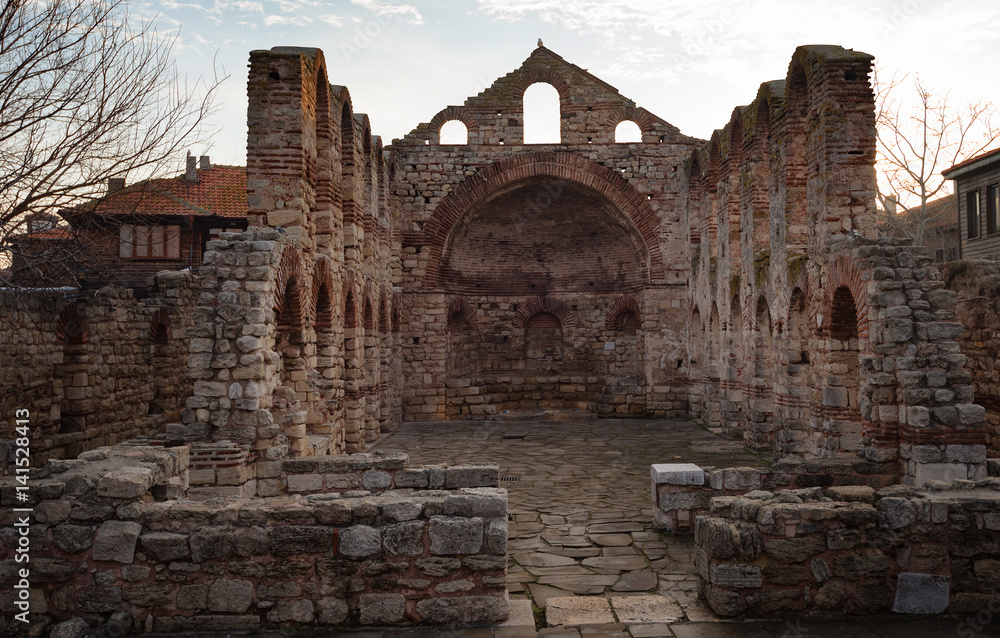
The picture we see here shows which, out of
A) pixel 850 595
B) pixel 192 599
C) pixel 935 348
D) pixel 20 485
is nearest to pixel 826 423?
pixel 935 348

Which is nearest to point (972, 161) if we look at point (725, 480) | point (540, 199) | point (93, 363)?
point (540, 199)

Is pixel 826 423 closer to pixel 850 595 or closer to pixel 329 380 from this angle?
pixel 850 595

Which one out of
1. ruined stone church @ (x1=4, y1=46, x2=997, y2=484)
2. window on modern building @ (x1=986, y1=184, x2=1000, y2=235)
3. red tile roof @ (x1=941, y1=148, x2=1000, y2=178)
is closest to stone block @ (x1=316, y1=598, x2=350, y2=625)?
ruined stone church @ (x1=4, y1=46, x2=997, y2=484)

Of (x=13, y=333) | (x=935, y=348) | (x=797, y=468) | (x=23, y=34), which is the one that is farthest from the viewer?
(x=13, y=333)

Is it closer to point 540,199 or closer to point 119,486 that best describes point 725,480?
point 119,486

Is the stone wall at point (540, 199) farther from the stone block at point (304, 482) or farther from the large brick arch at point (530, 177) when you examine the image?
the stone block at point (304, 482)

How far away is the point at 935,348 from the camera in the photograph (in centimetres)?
697

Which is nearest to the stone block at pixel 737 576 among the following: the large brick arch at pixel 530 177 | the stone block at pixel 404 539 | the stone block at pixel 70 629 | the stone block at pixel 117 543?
the stone block at pixel 404 539

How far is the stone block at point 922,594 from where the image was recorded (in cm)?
451

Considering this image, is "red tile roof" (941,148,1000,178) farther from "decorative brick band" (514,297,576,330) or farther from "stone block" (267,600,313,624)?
"stone block" (267,600,313,624)

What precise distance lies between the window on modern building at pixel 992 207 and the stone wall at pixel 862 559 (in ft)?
52.4

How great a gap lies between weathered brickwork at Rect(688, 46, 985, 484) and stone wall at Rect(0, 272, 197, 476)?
10153mm

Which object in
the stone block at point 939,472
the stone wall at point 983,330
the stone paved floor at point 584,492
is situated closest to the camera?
the stone paved floor at point 584,492

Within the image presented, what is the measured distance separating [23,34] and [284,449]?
5436 mm
